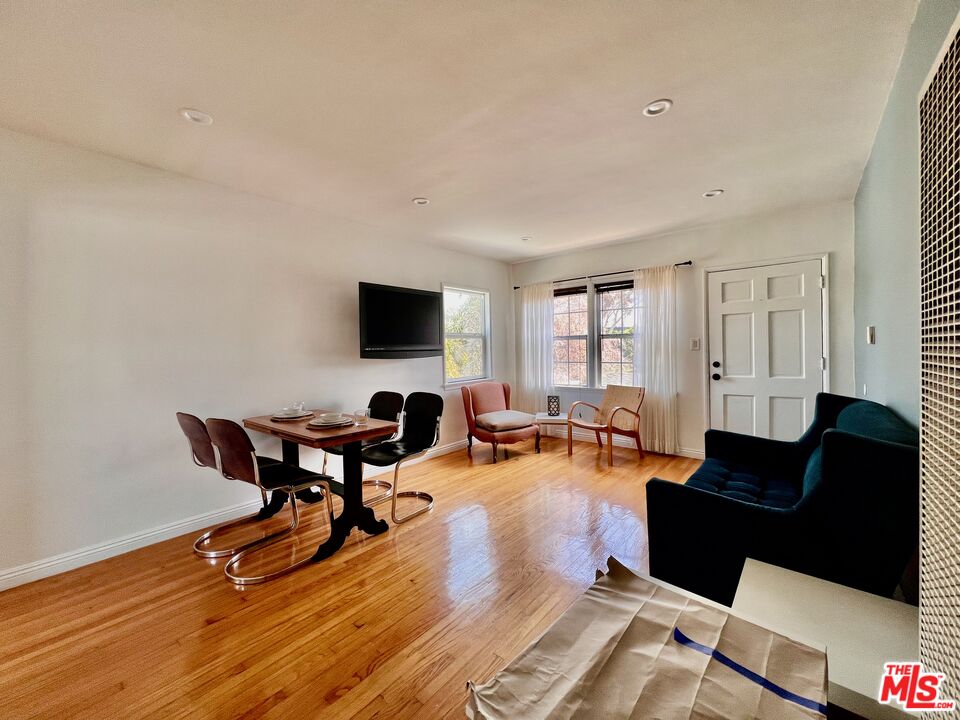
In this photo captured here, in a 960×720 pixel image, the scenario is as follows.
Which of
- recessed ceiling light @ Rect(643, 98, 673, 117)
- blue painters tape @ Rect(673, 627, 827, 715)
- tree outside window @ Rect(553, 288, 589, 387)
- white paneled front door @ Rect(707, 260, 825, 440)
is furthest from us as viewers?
tree outside window @ Rect(553, 288, 589, 387)

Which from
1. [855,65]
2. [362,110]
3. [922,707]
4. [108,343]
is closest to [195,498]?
[108,343]

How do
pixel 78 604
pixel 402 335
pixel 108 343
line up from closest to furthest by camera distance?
pixel 78 604 < pixel 108 343 < pixel 402 335

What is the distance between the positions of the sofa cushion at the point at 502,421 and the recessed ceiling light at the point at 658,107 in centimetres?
326

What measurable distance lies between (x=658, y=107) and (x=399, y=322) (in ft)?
9.46

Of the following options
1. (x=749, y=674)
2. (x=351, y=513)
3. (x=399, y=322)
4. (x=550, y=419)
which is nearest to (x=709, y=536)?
(x=749, y=674)

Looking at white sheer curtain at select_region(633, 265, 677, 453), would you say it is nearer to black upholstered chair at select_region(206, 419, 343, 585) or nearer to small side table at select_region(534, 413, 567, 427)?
small side table at select_region(534, 413, 567, 427)

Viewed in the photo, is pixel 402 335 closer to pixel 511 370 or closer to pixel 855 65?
pixel 511 370

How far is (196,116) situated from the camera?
217 cm

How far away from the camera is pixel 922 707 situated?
743 mm

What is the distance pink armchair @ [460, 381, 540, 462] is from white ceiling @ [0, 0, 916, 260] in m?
2.54

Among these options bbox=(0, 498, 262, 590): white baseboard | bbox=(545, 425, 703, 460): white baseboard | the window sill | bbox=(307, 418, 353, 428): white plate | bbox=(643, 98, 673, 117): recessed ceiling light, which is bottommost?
bbox=(0, 498, 262, 590): white baseboard

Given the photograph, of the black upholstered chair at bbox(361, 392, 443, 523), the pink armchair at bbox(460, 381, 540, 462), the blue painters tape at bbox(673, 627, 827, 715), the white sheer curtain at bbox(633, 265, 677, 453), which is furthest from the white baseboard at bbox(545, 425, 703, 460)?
the blue painters tape at bbox(673, 627, 827, 715)

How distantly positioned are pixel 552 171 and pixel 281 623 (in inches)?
125

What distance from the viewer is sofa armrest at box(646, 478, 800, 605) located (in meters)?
1.62
